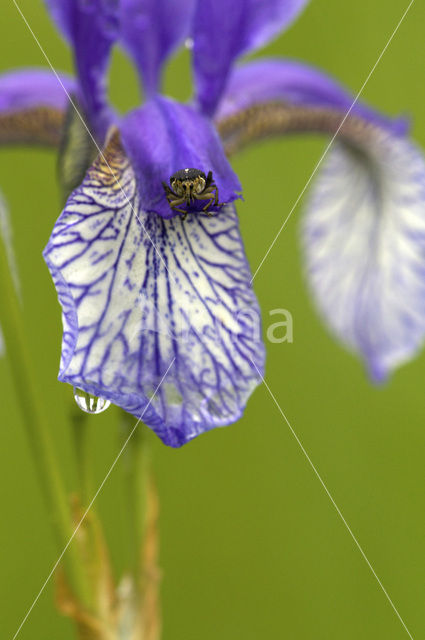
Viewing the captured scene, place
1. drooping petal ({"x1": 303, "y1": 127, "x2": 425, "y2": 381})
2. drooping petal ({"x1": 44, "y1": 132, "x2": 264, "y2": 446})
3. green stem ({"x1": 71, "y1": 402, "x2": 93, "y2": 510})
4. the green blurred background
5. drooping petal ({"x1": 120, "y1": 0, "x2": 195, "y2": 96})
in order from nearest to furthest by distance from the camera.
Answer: drooping petal ({"x1": 44, "y1": 132, "x2": 264, "y2": 446})
green stem ({"x1": 71, "y1": 402, "x2": 93, "y2": 510})
drooping petal ({"x1": 120, "y1": 0, "x2": 195, "y2": 96})
drooping petal ({"x1": 303, "y1": 127, "x2": 425, "y2": 381})
the green blurred background

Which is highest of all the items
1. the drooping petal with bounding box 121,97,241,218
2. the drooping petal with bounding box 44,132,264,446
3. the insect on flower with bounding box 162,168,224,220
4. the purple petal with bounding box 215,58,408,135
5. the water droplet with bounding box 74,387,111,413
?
the purple petal with bounding box 215,58,408,135

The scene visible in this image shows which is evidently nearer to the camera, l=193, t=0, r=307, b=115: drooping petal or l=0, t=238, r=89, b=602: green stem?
l=0, t=238, r=89, b=602: green stem

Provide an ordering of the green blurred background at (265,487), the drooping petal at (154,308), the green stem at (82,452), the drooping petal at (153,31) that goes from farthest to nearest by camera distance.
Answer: the green blurred background at (265,487), the drooping petal at (153,31), the green stem at (82,452), the drooping petal at (154,308)

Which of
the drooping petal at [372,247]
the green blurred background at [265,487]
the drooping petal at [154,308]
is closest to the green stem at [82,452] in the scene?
the drooping petal at [154,308]

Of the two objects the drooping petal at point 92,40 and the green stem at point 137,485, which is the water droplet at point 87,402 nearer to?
the green stem at point 137,485

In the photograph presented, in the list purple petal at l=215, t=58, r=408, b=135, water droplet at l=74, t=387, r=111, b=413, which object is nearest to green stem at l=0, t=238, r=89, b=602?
water droplet at l=74, t=387, r=111, b=413

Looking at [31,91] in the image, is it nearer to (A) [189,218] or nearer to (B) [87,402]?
(A) [189,218]

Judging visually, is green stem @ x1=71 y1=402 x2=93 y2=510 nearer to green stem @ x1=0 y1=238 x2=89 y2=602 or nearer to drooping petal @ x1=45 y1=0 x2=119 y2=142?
green stem @ x1=0 y1=238 x2=89 y2=602
